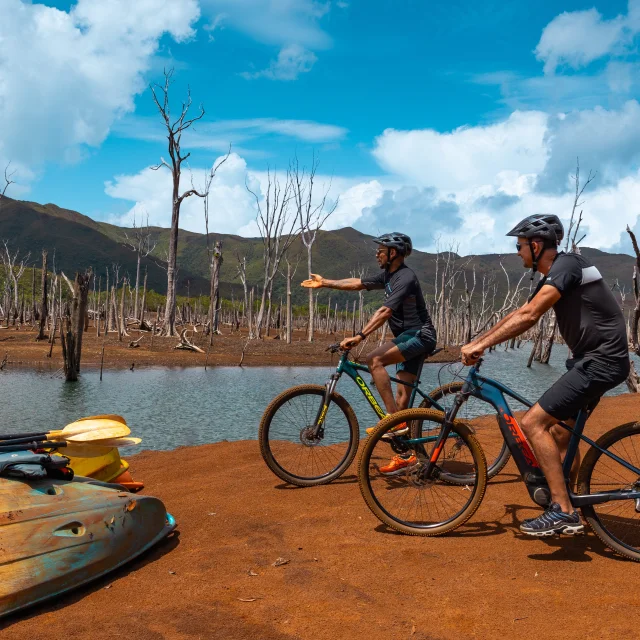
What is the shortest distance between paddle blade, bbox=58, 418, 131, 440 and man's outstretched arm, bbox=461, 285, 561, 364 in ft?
8.99

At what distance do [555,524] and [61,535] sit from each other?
3028 mm

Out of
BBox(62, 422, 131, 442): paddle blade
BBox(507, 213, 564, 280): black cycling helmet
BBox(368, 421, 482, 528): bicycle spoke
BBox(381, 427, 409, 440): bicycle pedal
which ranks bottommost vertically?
BBox(368, 421, 482, 528): bicycle spoke

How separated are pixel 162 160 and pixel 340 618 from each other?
138 feet

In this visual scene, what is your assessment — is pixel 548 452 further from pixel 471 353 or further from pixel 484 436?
pixel 484 436

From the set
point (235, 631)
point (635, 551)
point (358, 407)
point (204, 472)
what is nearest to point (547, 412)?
point (635, 551)

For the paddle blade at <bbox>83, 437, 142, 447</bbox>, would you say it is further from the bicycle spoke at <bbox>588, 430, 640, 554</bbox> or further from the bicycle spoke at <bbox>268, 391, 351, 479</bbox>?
the bicycle spoke at <bbox>588, 430, 640, 554</bbox>

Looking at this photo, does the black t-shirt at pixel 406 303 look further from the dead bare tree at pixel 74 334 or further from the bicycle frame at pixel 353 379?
the dead bare tree at pixel 74 334

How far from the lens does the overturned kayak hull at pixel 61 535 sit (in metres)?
3.73

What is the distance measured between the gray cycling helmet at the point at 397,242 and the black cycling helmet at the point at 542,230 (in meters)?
1.80

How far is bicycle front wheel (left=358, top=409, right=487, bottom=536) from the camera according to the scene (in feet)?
15.6

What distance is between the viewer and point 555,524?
164 inches

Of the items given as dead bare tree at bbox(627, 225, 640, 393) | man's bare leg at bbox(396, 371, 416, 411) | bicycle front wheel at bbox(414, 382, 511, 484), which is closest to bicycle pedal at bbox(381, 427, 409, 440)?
bicycle front wheel at bbox(414, 382, 511, 484)

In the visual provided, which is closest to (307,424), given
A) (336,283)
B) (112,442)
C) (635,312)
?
(336,283)

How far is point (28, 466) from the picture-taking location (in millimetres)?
4238
